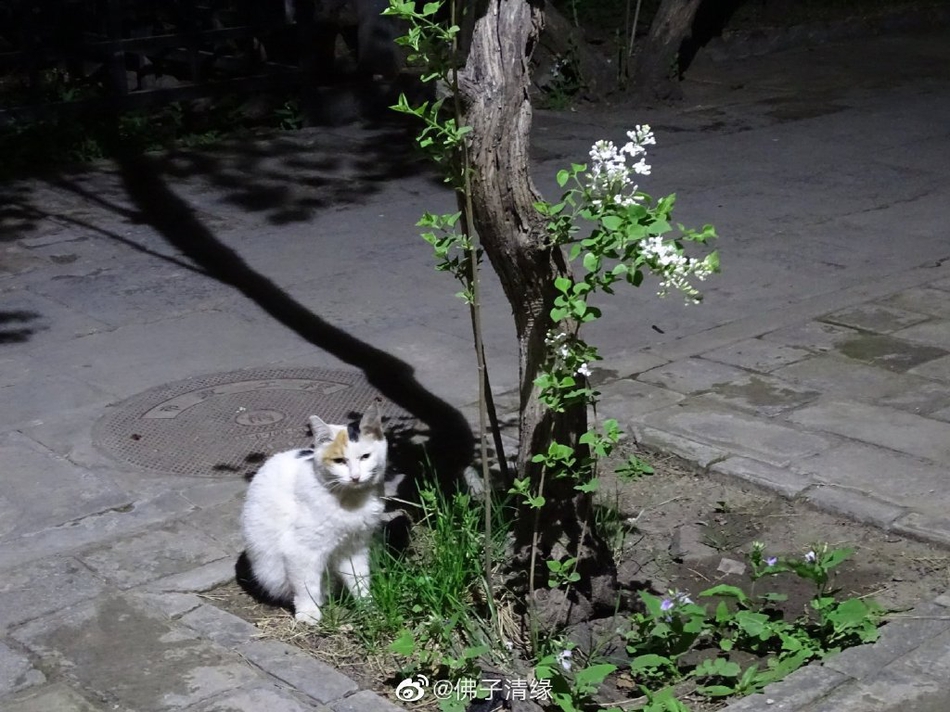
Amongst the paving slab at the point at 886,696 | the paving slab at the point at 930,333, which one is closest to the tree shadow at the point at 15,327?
the paving slab at the point at 930,333

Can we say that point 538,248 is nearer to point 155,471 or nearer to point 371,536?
point 371,536

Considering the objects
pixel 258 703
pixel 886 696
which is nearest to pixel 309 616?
pixel 258 703

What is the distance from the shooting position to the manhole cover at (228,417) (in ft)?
17.9

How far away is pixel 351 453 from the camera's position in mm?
4020

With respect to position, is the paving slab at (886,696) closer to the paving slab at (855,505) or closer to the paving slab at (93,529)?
the paving slab at (855,505)

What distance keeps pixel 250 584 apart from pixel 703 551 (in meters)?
1.60

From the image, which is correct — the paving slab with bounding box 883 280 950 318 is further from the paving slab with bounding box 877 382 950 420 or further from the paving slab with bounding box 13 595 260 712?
the paving slab with bounding box 13 595 260 712

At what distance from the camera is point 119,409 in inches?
235

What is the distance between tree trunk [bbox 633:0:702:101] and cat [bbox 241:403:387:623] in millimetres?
9486

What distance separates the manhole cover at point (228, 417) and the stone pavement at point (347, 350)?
1.1 inches

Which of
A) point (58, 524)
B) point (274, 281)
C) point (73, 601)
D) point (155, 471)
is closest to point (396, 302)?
point (274, 281)

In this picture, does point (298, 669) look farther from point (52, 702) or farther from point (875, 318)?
point (875, 318)

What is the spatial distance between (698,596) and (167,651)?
5.63ft

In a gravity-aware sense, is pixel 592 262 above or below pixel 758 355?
above
